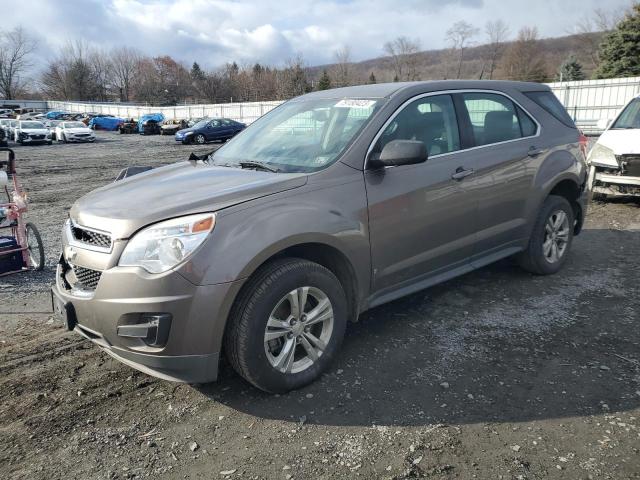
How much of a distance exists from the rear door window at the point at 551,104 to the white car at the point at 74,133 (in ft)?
112

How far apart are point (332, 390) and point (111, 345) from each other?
136cm

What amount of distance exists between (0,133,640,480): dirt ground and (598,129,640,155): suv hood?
14.2 feet

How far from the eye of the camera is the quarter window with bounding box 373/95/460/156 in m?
3.85

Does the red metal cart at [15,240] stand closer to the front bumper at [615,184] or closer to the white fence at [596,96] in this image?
the front bumper at [615,184]

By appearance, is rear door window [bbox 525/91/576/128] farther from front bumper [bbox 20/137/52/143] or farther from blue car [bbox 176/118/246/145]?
front bumper [bbox 20/137/52/143]

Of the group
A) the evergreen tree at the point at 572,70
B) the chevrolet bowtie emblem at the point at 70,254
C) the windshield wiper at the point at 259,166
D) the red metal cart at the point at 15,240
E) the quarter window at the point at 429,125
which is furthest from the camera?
the evergreen tree at the point at 572,70

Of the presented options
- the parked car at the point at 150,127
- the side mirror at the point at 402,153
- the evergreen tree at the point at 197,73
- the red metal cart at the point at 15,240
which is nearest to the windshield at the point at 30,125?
the parked car at the point at 150,127

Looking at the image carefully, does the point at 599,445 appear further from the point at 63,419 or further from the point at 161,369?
the point at 63,419

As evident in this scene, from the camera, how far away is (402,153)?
345cm

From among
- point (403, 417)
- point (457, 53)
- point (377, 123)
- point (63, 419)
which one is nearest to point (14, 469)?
point (63, 419)

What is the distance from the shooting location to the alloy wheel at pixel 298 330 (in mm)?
3158

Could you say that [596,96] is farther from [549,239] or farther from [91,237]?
[91,237]

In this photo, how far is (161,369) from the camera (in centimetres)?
291

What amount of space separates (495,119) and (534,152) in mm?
512
